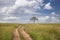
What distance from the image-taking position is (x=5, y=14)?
231 centimetres

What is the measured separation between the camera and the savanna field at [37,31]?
228cm

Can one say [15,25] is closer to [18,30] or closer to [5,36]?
[18,30]

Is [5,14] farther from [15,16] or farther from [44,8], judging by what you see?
[44,8]

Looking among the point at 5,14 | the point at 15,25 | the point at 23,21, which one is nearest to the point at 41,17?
the point at 23,21

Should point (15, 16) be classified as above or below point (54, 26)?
above

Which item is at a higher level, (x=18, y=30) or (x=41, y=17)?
(x=41, y=17)

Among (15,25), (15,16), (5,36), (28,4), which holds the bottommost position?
(5,36)

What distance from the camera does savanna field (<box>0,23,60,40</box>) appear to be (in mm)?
2277

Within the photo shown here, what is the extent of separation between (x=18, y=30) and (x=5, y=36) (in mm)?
246

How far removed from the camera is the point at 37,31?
7.74ft

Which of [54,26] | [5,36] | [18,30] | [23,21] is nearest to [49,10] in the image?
[54,26]

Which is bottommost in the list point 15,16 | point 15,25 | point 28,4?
point 15,25

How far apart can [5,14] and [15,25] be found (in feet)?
0.86

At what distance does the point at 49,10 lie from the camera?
2393mm
